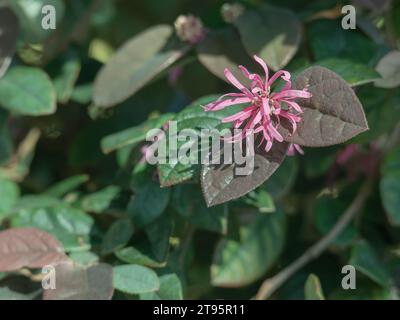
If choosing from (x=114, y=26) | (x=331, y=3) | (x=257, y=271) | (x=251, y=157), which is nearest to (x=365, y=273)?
(x=257, y=271)

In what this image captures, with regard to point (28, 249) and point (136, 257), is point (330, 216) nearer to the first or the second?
point (136, 257)

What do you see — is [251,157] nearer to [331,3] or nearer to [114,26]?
[331,3]

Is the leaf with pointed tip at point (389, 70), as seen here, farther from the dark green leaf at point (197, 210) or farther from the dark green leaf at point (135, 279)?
the dark green leaf at point (135, 279)

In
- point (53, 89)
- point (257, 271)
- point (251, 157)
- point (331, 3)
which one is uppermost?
point (331, 3)

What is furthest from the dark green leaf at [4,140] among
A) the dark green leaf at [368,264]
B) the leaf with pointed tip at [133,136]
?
the dark green leaf at [368,264]

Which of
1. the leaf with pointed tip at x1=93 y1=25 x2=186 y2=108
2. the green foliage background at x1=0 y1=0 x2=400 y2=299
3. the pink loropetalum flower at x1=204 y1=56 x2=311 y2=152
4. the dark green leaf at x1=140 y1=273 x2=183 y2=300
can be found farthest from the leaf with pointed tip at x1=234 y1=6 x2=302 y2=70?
the dark green leaf at x1=140 y1=273 x2=183 y2=300

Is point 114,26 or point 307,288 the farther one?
point 114,26
